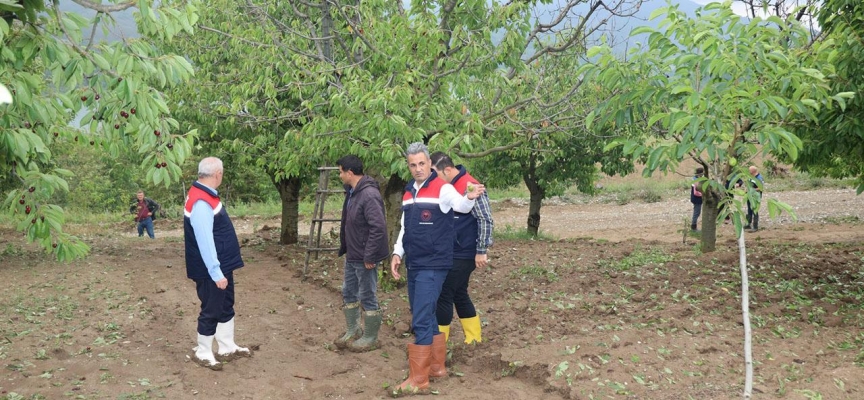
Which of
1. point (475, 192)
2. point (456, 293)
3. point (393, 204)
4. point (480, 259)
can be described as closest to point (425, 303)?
point (480, 259)

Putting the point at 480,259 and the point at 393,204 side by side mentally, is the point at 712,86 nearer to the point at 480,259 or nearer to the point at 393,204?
the point at 480,259

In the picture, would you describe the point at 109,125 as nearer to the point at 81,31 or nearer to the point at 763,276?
the point at 81,31

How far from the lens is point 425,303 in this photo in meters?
5.75

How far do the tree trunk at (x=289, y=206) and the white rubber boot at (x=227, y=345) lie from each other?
8.85 meters

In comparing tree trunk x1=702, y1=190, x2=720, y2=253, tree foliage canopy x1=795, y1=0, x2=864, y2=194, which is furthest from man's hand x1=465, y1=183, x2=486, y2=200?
tree trunk x1=702, y1=190, x2=720, y2=253

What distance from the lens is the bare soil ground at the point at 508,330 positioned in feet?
18.7

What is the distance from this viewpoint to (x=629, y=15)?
8.74 meters

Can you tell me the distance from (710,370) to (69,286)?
29.5ft

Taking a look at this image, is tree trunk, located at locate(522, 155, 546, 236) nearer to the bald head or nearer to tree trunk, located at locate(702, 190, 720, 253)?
tree trunk, located at locate(702, 190, 720, 253)

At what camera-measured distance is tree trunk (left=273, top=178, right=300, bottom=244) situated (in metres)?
15.5

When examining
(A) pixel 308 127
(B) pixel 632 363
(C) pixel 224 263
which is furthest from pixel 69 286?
(B) pixel 632 363

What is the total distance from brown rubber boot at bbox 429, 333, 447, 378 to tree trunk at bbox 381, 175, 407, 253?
3949mm

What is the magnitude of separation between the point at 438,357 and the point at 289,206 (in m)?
10.3

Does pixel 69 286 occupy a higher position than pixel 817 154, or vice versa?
pixel 817 154
